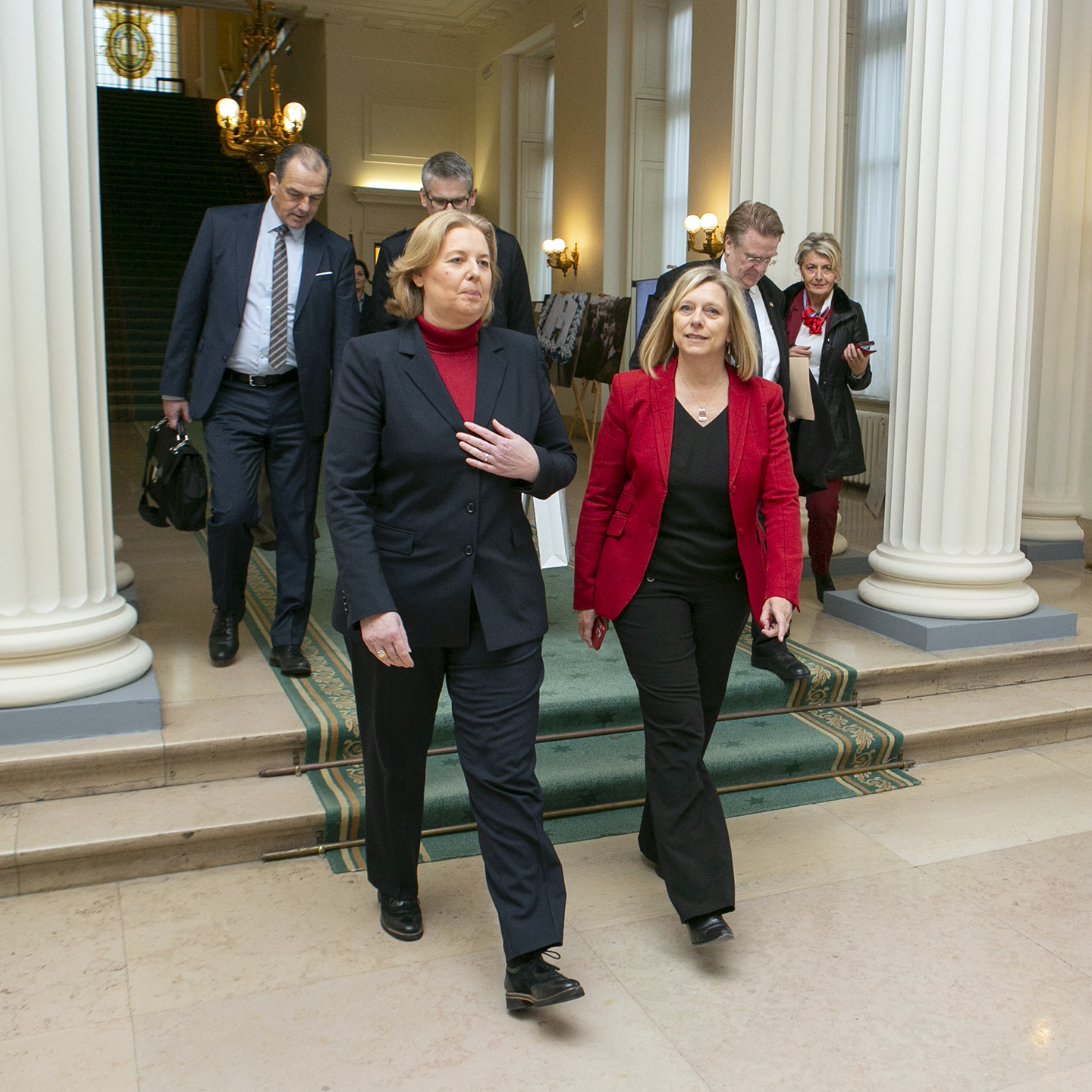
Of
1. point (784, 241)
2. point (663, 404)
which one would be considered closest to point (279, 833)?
point (663, 404)

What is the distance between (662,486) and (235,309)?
6.22ft

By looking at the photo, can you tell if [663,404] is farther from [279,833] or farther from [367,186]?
[367,186]

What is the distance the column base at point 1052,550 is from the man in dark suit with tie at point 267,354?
513 cm

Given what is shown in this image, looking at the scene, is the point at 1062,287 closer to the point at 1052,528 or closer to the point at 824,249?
the point at 1052,528

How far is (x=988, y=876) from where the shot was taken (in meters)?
3.57

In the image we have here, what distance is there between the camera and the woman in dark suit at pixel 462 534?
2637 mm

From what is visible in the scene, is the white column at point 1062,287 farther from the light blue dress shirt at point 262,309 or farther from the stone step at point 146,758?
the stone step at point 146,758

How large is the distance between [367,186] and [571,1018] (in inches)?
637

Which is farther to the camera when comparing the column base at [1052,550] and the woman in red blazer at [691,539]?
the column base at [1052,550]

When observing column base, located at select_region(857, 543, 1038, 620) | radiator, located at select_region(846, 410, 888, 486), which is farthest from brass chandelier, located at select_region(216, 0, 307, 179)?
column base, located at select_region(857, 543, 1038, 620)

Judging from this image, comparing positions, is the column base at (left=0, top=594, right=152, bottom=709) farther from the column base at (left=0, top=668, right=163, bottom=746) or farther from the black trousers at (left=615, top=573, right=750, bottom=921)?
the black trousers at (left=615, top=573, right=750, bottom=921)

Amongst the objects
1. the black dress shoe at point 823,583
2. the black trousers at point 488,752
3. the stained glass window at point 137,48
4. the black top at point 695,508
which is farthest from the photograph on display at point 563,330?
the stained glass window at point 137,48

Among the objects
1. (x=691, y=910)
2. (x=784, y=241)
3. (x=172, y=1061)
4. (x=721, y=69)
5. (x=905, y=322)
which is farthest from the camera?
(x=721, y=69)

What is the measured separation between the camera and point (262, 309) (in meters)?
4.22
